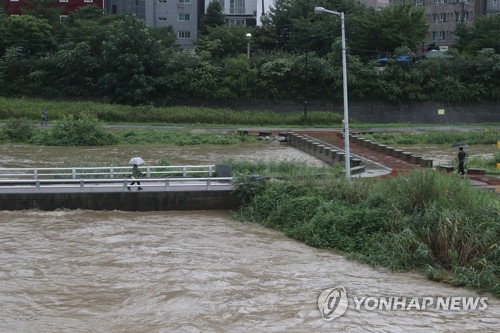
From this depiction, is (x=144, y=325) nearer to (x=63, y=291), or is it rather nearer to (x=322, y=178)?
(x=63, y=291)

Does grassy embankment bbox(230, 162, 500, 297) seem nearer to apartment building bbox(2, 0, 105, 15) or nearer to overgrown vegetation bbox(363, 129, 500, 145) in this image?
overgrown vegetation bbox(363, 129, 500, 145)

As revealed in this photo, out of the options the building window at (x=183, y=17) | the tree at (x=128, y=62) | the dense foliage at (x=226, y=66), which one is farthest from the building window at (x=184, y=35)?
the tree at (x=128, y=62)

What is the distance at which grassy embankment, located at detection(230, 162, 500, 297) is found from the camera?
1709cm

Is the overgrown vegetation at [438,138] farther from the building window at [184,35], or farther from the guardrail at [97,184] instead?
the building window at [184,35]

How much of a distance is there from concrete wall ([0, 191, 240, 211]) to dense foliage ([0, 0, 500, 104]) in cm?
3790

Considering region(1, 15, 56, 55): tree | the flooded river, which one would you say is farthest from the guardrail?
region(1, 15, 56, 55): tree

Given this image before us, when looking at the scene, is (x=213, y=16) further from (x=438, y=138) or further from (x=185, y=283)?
(x=185, y=283)

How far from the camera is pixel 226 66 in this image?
64438mm

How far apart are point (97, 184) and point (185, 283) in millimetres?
10502

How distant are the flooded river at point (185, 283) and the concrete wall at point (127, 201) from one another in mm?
1537

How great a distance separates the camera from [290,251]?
64.4ft

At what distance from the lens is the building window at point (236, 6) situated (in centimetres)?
8467

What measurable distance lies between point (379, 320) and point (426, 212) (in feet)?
17.3

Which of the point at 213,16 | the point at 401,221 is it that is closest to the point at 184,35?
the point at 213,16
